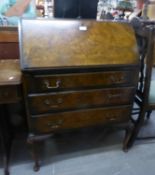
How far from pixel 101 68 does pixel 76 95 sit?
0.25 meters

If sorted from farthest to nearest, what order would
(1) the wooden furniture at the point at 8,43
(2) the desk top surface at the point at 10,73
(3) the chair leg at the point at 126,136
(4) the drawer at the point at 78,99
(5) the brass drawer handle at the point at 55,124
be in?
(3) the chair leg at the point at 126,136, (1) the wooden furniture at the point at 8,43, (5) the brass drawer handle at the point at 55,124, (4) the drawer at the point at 78,99, (2) the desk top surface at the point at 10,73

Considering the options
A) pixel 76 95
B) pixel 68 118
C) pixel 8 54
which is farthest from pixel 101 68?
pixel 8 54

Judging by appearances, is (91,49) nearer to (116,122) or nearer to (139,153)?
(116,122)

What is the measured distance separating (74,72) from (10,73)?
417 millimetres

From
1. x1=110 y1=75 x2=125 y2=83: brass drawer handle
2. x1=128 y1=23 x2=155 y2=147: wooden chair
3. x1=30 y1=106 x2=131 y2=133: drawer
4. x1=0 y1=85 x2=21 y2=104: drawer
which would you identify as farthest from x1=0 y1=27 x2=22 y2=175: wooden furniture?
x1=128 y1=23 x2=155 y2=147: wooden chair

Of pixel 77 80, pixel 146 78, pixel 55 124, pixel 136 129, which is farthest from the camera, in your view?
pixel 136 129

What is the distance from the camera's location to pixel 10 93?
129 cm

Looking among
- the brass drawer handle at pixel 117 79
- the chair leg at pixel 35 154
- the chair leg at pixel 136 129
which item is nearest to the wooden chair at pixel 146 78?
the chair leg at pixel 136 129

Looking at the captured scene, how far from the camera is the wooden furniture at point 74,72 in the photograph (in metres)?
1.30

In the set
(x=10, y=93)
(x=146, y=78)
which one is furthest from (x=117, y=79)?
(x=10, y=93)

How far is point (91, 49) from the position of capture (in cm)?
140

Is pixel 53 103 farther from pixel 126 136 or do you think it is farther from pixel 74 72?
pixel 126 136

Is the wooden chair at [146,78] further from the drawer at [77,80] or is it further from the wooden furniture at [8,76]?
the wooden furniture at [8,76]

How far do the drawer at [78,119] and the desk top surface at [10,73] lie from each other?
304 millimetres
